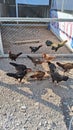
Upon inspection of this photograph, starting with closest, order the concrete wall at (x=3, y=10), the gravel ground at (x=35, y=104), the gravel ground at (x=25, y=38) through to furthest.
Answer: the gravel ground at (x=35, y=104), the gravel ground at (x=25, y=38), the concrete wall at (x=3, y=10)

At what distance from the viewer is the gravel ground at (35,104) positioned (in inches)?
124

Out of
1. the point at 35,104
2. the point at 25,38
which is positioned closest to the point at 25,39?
the point at 25,38

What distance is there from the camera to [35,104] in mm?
3635

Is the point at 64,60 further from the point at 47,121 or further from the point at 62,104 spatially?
the point at 47,121

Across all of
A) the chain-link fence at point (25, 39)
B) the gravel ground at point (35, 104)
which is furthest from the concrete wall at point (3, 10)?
the gravel ground at point (35, 104)

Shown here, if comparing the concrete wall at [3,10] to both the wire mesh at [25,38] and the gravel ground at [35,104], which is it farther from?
the gravel ground at [35,104]

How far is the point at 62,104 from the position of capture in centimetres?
365

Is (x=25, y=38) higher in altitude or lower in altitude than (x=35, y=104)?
lower

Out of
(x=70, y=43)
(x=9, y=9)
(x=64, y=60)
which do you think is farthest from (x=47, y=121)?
(x=9, y=9)

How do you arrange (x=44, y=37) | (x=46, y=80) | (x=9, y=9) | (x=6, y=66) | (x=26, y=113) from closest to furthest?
(x=26, y=113) → (x=46, y=80) → (x=6, y=66) → (x=44, y=37) → (x=9, y=9)

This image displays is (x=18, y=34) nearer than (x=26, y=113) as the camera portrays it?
No

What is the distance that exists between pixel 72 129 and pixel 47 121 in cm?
41

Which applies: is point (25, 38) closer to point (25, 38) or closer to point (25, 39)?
point (25, 38)

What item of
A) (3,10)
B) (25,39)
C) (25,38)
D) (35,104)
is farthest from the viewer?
(3,10)
